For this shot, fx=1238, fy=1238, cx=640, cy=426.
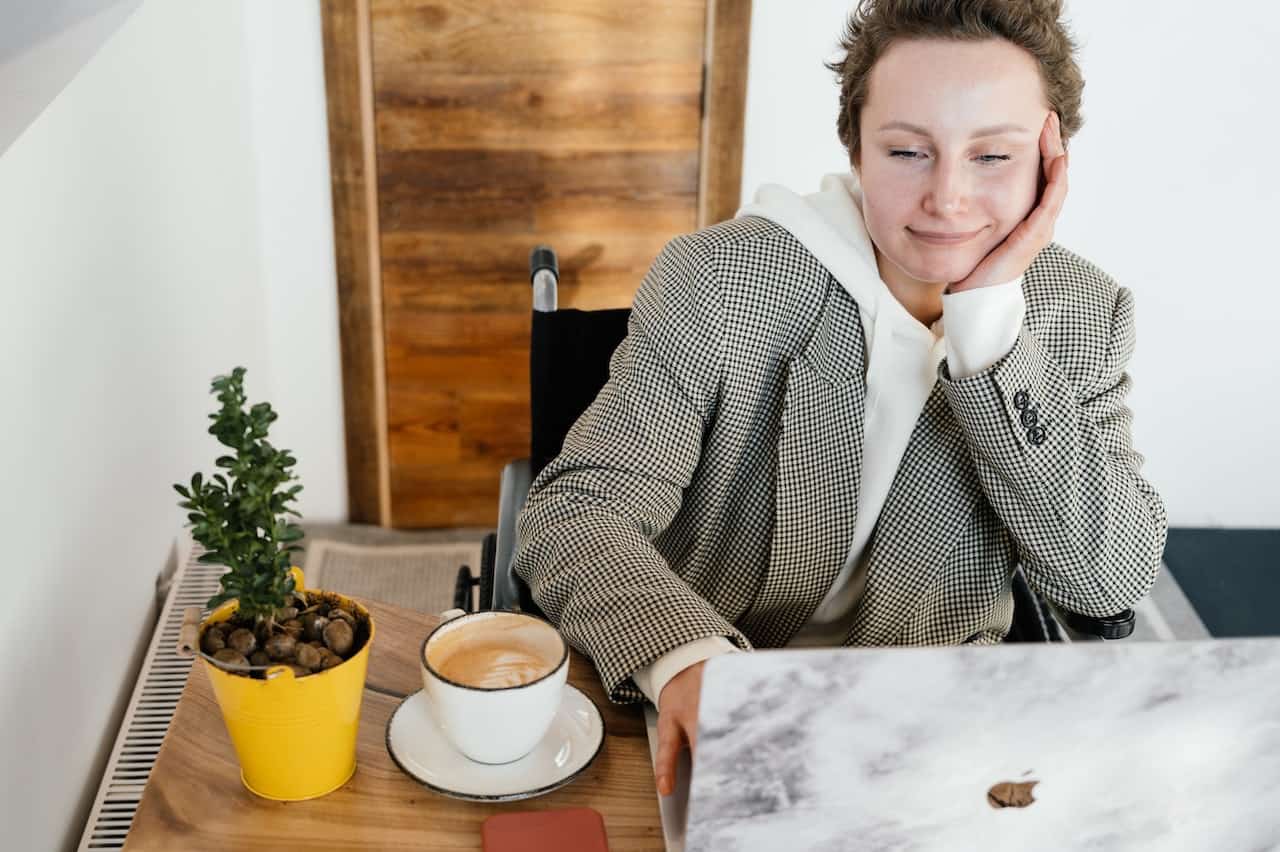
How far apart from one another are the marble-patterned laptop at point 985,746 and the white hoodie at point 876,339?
1.64 feet

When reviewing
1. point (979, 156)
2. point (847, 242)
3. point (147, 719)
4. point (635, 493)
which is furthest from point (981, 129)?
point (147, 719)

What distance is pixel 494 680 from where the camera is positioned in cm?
91

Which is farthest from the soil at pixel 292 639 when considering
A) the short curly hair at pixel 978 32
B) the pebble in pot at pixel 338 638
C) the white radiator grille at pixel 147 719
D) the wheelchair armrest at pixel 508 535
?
the short curly hair at pixel 978 32

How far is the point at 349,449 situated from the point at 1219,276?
6.13 ft

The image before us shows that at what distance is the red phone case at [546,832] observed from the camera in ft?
2.79

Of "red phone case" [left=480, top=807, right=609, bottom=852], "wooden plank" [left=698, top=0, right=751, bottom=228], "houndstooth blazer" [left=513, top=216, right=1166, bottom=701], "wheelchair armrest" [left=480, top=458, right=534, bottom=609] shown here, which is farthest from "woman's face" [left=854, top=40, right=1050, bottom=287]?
"wooden plank" [left=698, top=0, right=751, bottom=228]

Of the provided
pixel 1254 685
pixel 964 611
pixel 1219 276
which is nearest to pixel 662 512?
pixel 964 611

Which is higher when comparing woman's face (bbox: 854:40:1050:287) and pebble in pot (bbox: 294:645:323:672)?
woman's face (bbox: 854:40:1050:287)

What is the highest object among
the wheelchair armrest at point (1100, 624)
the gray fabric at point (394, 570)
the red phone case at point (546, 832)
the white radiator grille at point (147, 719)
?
the red phone case at point (546, 832)

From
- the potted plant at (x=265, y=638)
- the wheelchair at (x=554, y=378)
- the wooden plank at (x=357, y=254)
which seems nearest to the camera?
the potted plant at (x=265, y=638)

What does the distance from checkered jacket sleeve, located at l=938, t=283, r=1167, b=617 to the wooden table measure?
47 centimetres

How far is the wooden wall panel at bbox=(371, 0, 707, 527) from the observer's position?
7.63ft

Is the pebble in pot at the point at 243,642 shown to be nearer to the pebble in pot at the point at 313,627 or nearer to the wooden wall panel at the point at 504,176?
the pebble in pot at the point at 313,627

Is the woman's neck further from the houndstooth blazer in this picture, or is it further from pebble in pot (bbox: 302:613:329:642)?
pebble in pot (bbox: 302:613:329:642)
